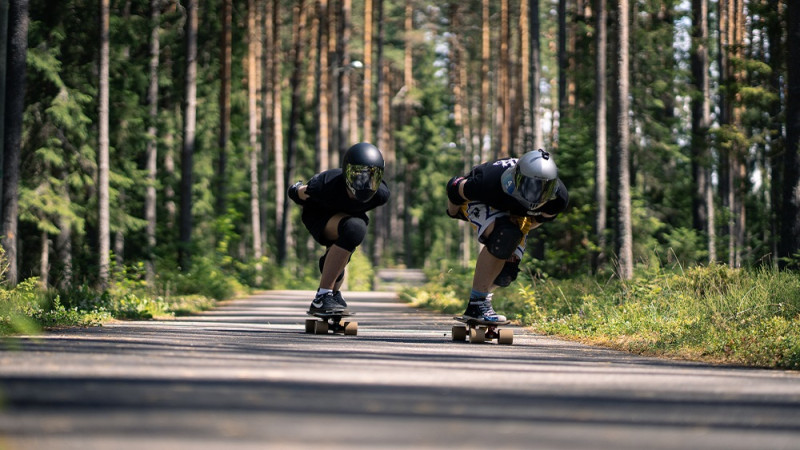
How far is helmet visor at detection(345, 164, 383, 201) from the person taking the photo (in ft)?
42.7

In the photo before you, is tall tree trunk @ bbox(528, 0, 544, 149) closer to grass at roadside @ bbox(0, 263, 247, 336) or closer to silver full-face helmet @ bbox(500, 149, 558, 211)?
grass at roadside @ bbox(0, 263, 247, 336)

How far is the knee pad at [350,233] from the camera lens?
13.4m

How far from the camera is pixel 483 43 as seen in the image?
74.5 meters

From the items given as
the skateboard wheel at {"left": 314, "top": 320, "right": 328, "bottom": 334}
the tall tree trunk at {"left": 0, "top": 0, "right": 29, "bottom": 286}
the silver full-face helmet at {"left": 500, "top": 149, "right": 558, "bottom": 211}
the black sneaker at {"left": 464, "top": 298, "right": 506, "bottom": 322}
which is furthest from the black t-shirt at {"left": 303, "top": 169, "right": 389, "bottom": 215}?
the tall tree trunk at {"left": 0, "top": 0, "right": 29, "bottom": 286}

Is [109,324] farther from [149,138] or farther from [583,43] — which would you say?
[583,43]

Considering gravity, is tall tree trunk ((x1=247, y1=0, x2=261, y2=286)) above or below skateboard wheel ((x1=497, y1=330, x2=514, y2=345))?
above

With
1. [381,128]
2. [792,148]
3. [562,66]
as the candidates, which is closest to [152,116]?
[562,66]

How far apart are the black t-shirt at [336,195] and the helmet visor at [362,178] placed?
7.7 inches

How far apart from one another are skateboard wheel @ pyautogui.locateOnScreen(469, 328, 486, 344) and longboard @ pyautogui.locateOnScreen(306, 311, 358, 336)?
4.70ft

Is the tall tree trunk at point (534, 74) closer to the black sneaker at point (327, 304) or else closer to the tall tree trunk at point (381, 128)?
the tall tree trunk at point (381, 128)

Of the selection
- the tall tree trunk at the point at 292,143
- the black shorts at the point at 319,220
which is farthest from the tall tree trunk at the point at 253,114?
the black shorts at the point at 319,220

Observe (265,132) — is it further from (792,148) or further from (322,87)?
(792,148)

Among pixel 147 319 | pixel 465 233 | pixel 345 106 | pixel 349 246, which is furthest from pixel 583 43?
pixel 465 233

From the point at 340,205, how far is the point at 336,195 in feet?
0.44
